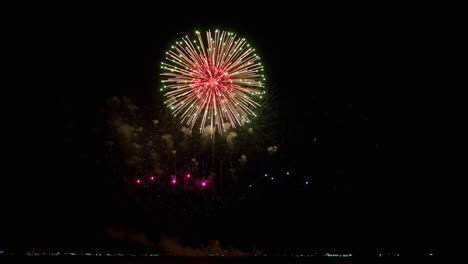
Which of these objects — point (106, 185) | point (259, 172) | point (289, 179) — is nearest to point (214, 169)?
point (259, 172)

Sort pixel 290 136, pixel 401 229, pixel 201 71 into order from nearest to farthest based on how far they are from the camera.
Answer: pixel 201 71, pixel 401 229, pixel 290 136

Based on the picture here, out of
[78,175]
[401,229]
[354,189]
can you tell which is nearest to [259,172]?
[354,189]

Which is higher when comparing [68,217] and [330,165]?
[330,165]

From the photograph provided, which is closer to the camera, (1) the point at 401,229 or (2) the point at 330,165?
(1) the point at 401,229

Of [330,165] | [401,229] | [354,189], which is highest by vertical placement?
[330,165]

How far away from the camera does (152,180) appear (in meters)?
15.0

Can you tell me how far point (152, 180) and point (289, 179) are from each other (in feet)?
18.0

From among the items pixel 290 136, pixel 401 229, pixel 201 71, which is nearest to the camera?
pixel 201 71

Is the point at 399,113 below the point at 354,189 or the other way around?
the other way around

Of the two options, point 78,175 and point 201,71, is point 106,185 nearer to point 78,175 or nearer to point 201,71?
point 78,175

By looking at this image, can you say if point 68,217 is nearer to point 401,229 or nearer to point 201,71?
point 201,71

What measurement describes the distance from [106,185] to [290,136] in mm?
7615

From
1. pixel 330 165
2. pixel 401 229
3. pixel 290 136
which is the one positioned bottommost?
pixel 401 229

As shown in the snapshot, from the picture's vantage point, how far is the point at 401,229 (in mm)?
13656
